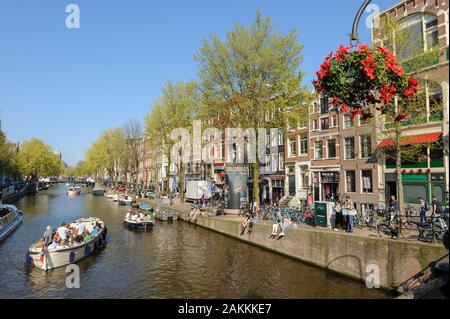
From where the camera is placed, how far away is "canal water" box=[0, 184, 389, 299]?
14.6 metres

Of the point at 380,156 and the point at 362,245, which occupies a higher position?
the point at 380,156

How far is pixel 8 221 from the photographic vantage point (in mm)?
30500

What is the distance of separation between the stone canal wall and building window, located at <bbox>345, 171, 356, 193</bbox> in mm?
11920

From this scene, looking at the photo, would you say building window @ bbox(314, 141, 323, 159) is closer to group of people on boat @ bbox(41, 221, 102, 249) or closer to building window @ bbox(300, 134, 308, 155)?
building window @ bbox(300, 134, 308, 155)

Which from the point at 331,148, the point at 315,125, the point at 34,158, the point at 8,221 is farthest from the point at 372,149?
the point at 34,158

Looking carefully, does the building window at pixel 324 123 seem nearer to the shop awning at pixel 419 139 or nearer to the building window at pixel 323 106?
the building window at pixel 323 106

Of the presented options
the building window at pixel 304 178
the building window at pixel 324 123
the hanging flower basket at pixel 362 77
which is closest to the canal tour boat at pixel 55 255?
the hanging flower basket at pixel 362 77

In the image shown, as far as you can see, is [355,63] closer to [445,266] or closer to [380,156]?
[445,266]

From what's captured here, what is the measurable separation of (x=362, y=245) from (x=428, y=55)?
11307 millimetres

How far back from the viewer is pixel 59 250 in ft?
59.8

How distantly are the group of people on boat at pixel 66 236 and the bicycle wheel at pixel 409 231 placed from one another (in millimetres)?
17712
